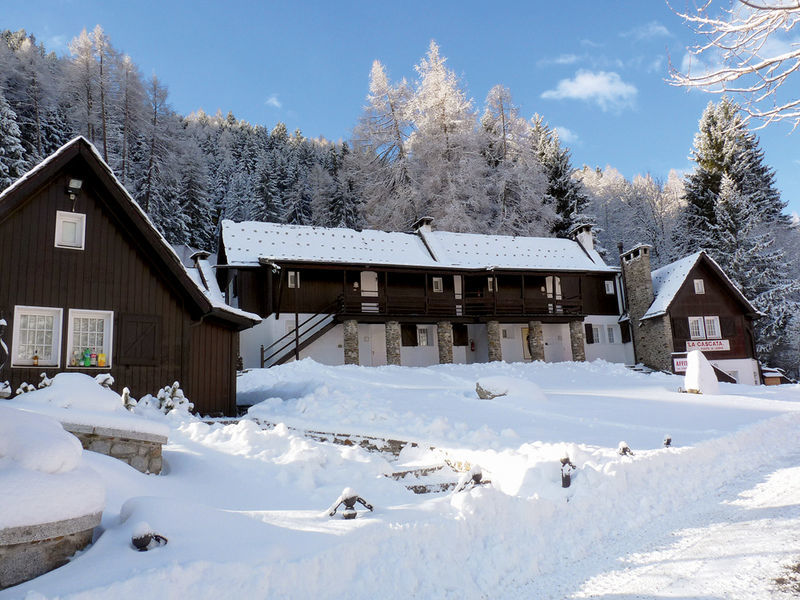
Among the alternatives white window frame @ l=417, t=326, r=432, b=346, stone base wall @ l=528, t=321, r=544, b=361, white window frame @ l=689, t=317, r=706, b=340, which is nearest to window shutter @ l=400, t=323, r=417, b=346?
white window frame @ l=417, t=326, r=432, b=346

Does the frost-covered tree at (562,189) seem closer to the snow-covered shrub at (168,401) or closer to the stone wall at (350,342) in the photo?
the stone wall at (350,342)

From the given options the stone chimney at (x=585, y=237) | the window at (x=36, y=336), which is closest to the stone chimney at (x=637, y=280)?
the stone chimney at (x=585, y=237)

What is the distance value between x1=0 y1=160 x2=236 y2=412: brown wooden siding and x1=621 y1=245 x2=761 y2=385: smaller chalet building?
85.3 feet

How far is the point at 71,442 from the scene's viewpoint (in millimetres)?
4453

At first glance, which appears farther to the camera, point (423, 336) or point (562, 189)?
point (562, 189)

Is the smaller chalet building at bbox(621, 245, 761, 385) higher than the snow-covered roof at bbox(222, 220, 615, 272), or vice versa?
the snow-covered roof at bbox(222, 220, 615, 272)

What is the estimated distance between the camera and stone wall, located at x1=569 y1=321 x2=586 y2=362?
31594 millimetres

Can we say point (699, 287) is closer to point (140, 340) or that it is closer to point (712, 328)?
point (712, 328)

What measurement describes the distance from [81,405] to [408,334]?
2343 centimetres

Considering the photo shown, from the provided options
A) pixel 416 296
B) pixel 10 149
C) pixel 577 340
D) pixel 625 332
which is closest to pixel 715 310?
pixel 625 332

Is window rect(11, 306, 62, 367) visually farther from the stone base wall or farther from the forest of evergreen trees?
the forest of evergreen trees

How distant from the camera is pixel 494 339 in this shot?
Result: 30203 mm

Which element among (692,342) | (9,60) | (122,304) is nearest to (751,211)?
(692,342)

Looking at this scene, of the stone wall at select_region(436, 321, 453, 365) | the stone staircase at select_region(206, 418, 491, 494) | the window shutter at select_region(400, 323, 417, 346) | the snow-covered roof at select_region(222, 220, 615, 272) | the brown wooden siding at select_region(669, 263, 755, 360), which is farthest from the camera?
the brown wooden siding at select_region(669, 263, 755, 360)
